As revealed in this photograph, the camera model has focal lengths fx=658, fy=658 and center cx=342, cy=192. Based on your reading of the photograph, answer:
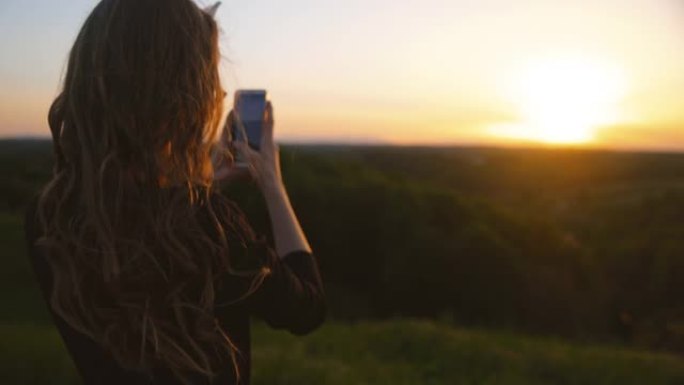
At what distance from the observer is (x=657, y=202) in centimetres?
3644

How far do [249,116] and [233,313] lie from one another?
552 millimetres

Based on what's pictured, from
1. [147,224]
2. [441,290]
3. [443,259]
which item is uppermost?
[147,224]

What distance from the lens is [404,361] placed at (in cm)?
634

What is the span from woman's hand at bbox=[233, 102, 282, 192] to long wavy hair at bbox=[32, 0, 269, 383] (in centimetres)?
18

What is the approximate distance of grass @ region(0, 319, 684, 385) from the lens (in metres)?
5.22

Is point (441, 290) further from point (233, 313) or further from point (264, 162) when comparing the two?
point (233, 313)

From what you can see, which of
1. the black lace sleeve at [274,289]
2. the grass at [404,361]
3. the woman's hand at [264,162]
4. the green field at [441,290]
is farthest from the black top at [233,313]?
the grass at [404,361]

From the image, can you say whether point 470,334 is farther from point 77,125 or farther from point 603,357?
point 77,125

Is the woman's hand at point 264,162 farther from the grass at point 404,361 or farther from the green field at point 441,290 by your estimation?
the grass at point 404,361

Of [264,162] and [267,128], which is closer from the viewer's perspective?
[264,162]

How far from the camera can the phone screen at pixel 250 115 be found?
170 cm

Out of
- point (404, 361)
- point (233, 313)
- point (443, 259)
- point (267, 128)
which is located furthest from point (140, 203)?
point (443, 259)

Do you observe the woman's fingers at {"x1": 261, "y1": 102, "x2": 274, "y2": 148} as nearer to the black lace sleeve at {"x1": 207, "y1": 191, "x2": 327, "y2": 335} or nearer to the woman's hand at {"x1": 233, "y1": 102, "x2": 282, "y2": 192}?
the woman's hand at {"x1": 233, "y1": 102, "x2": 282, "y2": 192}

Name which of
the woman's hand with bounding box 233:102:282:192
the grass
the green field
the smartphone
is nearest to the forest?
the green field
